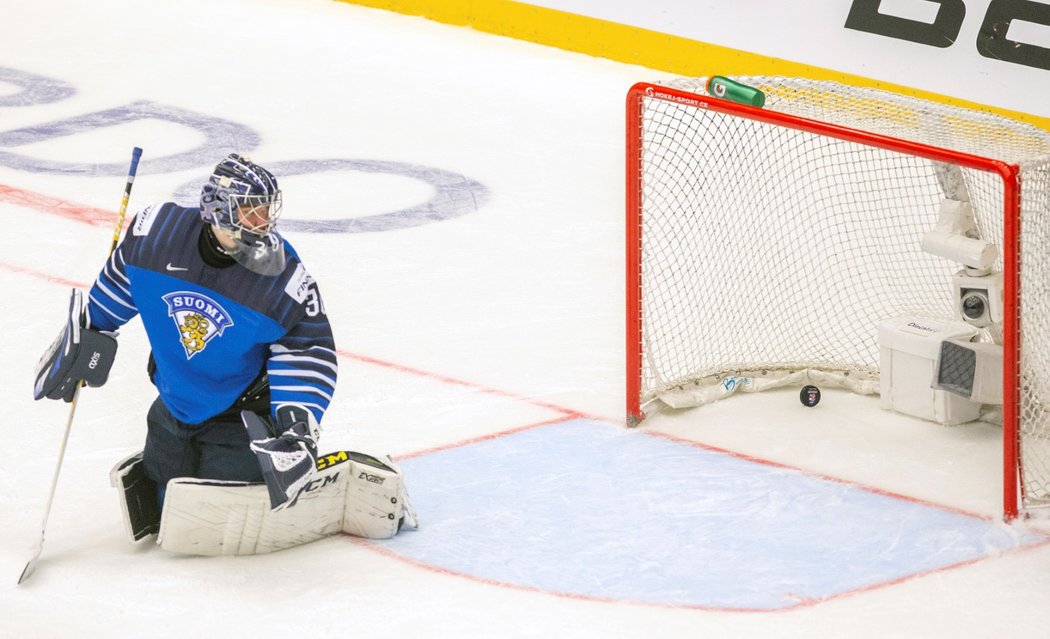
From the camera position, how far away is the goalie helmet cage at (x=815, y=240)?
361 centimetres

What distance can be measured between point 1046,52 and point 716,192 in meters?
1.99

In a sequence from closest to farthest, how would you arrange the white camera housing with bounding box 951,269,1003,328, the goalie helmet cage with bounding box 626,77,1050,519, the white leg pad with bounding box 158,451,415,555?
the white leg pad with bounding box 158,451,415,555 → the goalie helmet cage with bounding box 626,77,1050,519 → the white camera housing with bounding box 951,269,1003,328

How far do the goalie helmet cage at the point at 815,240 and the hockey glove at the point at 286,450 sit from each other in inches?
50.0

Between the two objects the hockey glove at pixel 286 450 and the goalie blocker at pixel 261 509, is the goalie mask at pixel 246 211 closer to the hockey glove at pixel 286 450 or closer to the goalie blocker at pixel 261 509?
the hockey glove at pixel 286 450

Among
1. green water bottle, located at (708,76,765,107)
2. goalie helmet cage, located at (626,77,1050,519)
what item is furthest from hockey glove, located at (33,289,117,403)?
green water bottle, located at (708,76,765,107)

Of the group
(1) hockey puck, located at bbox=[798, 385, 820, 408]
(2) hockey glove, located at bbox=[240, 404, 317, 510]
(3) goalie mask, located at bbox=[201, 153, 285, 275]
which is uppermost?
(3) goalie mask, located at bbox=[201, 153, 285, 275]

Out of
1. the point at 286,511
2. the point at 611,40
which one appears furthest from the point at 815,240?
the point at 611,40

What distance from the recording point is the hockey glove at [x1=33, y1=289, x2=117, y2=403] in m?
3.31

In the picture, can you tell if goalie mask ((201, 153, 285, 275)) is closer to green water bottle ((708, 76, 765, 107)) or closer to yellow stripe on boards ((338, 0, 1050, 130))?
green water bottle ((708, 76, 765, 107))

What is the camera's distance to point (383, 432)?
13.5 feet

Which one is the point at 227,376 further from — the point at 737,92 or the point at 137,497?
the point at 737,92

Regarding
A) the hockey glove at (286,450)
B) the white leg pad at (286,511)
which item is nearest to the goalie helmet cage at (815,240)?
the white leg pad at (286,511)

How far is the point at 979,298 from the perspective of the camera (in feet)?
12.9

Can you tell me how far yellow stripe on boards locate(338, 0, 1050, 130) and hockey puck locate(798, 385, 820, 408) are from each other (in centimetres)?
263
